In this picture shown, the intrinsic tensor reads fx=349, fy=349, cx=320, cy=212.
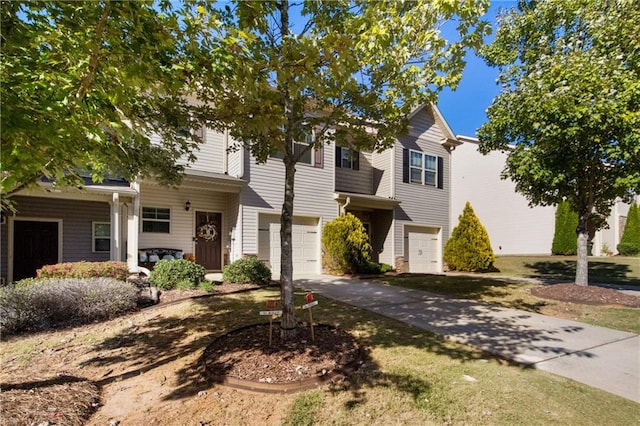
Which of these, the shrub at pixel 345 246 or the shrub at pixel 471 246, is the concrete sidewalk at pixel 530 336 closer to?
the shrub at pixel 345 246

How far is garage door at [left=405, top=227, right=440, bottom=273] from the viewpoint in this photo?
625 inches

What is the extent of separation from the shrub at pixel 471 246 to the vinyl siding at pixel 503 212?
302 inches

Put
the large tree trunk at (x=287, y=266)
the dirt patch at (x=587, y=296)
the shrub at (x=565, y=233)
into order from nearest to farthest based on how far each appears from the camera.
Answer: the large tree trunk at (x=287, y=266)
the dirt patch at (x=587, y=296)
the shrub at (x=565, y=233)

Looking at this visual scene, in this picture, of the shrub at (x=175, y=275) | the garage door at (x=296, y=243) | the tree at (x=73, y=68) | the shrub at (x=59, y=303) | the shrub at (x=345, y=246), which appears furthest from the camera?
the shrub at (x=345, y=246)

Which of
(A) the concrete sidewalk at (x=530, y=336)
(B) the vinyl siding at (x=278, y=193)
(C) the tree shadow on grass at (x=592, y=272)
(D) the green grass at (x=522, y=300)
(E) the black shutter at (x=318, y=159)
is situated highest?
(E) the black shutter at (x=318, y=159)

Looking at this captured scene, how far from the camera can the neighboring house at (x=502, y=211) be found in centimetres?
2161

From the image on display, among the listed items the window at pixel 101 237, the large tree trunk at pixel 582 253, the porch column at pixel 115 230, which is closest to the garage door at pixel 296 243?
the porch column at pixel 115 230

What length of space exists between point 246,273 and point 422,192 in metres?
9.73

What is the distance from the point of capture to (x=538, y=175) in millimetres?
8570

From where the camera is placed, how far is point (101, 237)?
11.5m

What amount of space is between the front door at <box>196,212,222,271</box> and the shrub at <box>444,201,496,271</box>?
10507 mm

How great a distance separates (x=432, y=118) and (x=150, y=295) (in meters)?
14.0

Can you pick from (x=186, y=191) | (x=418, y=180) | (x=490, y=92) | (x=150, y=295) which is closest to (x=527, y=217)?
(x=418, y=180)

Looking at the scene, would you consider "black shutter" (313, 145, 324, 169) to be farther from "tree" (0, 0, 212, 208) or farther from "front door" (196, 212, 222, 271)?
"tree" (0, 0, 212, 208)
